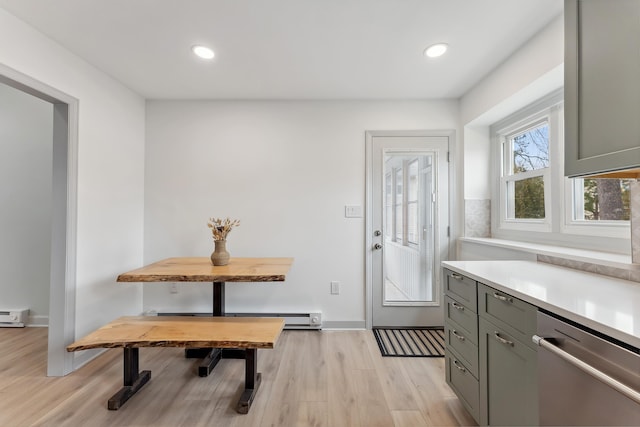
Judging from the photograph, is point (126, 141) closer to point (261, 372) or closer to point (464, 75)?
point (261, 372)

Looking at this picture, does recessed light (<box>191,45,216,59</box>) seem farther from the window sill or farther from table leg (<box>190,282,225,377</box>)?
the window sill

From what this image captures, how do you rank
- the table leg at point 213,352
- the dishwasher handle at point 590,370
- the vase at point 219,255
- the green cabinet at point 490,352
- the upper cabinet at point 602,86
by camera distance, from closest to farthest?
the dishwasher handle at point 590,370, the upper cabinet at point 602,86, the green cabinet at point 490,352, the table leg at point 213,352, the vase at point 219,255

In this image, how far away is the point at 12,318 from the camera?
8.85ft

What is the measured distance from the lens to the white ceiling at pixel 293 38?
5.16 feet

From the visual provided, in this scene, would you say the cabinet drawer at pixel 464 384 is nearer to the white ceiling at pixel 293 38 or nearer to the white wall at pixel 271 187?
the white wall at pixel 271 187

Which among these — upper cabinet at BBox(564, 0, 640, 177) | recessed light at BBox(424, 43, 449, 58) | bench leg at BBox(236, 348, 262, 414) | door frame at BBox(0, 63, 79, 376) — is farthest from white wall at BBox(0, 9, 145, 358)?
upper cabinet at BBox(564, 0, 640, 177)

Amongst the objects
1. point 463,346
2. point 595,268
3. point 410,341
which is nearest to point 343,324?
point 410,341

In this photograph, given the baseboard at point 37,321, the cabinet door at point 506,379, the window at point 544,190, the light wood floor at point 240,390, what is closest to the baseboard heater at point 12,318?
the baseboard at point 37,321

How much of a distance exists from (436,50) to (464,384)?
86.3 inches

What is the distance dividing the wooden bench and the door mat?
115 cm

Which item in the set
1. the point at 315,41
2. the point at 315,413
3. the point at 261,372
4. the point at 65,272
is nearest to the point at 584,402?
the point at 315,413

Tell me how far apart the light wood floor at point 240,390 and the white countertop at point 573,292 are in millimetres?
907

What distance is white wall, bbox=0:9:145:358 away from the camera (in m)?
1.82

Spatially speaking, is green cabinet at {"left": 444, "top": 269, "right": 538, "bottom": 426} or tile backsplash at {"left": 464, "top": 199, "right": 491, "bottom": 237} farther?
tile backsplash at {"left": 464, "top": 199, "right": 491, "bottom": 237}
